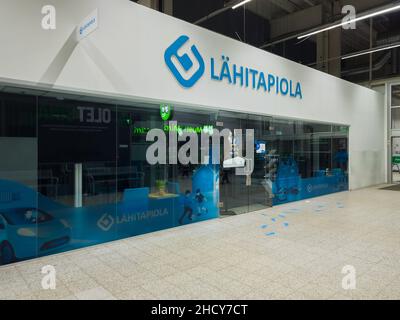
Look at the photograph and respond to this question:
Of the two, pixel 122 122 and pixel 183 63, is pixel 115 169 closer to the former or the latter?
pixel 122 122

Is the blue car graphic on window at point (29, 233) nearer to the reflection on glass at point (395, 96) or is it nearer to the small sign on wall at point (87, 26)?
the small sign on wall at point (87, 26)

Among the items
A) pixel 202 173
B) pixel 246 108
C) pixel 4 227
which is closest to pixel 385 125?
pixel 246 108

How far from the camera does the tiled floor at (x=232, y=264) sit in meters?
2.74

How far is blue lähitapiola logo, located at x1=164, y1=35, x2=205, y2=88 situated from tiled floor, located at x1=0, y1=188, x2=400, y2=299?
2.62 m

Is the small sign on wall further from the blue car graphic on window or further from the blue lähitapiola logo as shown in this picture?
the blue car graphic on window

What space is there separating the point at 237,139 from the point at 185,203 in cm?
189

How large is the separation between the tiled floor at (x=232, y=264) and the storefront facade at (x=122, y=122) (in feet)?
1.54

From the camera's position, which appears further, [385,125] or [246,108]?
[385,125]

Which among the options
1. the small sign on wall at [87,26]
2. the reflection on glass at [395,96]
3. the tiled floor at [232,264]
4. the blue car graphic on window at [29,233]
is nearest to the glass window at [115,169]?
the blue car graphic on window at [29,233]

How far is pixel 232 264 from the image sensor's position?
135 inches

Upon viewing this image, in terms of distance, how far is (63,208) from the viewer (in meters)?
3.91

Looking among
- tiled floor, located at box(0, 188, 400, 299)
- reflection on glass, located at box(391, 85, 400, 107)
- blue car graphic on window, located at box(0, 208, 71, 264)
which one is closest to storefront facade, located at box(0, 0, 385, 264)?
blue car graphic on window, located at box(0, 208, 71, 264)

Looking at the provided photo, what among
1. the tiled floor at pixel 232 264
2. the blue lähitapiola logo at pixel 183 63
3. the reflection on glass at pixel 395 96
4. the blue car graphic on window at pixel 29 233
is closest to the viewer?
the tiled floor at pixel 232 264

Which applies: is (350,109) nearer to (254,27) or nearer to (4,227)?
(254,27)
